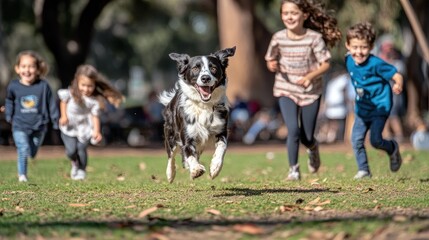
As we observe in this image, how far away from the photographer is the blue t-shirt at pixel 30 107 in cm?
1408

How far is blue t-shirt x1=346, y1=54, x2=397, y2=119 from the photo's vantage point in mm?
13289

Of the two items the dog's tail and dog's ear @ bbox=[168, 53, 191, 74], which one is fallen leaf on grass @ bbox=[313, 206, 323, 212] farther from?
the dog's tail

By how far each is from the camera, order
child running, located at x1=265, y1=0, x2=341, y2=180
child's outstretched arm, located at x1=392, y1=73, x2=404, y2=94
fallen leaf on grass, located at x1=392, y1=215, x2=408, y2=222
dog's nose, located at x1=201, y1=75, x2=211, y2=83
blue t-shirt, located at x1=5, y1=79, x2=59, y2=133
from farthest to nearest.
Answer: blue t-shirt, located at x1=5, y1=79, x2=59, y2=133 < child running, located at x1=265, y1=0, x2=341, y2=180 < child's outstretched arm, located at x1=392, y1=73, x2=404, y2=94 < dog's nose, located at x1=201, y1=75, x2=211, y2=83 < fallen leaf on grass, located at x1=392, y1=215, x2=408, y2=222

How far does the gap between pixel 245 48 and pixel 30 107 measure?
1927 centimetres

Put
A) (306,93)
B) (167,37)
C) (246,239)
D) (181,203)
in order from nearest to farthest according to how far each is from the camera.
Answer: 1. (246,239)
2. (181,203)
3. (306,93)
4. (167,37)

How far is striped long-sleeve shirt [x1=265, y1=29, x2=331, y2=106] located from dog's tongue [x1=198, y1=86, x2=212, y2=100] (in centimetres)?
270

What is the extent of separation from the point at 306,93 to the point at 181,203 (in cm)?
401

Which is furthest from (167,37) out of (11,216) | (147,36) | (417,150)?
A: (11,216)

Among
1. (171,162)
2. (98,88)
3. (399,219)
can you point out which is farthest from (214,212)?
A: (98,88)

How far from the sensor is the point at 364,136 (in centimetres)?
1356

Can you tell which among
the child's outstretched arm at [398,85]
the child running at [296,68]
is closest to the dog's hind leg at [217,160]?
the child running at [296,68]

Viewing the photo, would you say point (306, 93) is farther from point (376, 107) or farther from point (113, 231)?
point (113, 231)

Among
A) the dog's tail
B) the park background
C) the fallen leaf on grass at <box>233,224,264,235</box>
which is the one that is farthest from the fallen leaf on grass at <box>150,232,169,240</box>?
the park background

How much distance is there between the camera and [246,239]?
23.8 feet
